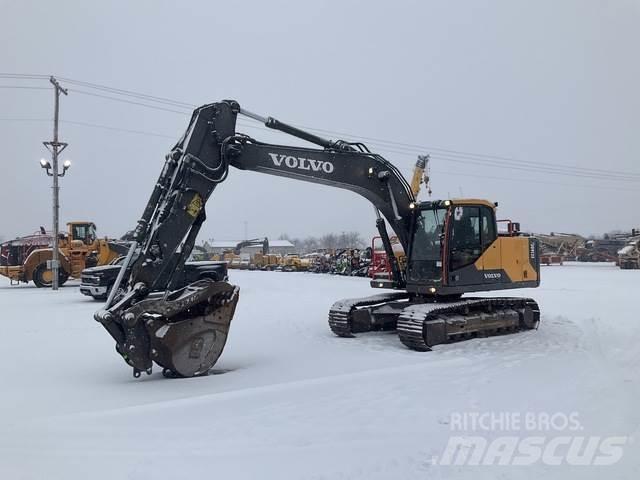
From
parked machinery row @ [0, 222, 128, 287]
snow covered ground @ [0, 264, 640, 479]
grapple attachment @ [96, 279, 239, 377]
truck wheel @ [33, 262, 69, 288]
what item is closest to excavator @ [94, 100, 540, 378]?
grapple attachment @ [96, 279, 239, 377]

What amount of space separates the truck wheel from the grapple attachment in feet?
68.2

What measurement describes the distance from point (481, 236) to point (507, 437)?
5.98m

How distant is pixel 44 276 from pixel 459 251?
22.7m

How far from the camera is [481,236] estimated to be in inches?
415

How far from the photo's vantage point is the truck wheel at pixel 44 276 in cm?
2569

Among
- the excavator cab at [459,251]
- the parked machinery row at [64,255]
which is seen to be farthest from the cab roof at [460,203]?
the parked machinery row at [64,255]

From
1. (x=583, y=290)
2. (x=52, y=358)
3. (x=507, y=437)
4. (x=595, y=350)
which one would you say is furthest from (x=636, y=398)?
(x=583, y=290)

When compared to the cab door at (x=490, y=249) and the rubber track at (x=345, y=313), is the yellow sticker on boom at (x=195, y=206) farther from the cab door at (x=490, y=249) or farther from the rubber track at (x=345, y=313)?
the cab door at (x=490, y=249)

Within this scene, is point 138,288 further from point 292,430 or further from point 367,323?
point 367,323

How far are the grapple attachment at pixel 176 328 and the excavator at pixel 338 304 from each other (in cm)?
1

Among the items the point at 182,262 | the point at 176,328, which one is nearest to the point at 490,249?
the point at 182,262

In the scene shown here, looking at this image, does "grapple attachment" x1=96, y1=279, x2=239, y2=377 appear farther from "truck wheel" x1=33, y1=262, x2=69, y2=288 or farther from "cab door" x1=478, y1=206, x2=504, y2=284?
"truck wheel" x1=33, y1=262, x2=69, y2=288

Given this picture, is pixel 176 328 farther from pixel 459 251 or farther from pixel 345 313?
pixel 459 251

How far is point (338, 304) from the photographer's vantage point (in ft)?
36.7
